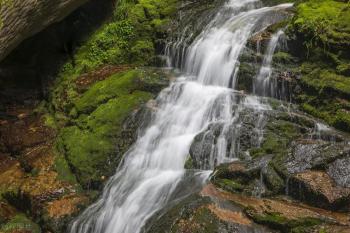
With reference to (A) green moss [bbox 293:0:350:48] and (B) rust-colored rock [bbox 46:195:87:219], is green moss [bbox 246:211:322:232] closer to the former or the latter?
(B) rust-colored rock [bbox 46:195:87:219]

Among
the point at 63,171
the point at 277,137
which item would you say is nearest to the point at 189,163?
the point at 277,137

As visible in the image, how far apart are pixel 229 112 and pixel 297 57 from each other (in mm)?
1797

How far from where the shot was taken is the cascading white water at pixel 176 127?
784 cm

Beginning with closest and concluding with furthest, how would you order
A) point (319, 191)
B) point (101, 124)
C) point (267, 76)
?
point (319, 191) → point (267, 76) → point (101, 124)

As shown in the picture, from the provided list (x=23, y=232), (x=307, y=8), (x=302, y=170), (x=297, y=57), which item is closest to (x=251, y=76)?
(x=297, y=57)

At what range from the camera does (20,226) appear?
8.97 metres

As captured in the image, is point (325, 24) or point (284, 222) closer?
point (284, 222)

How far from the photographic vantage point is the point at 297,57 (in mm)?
9289

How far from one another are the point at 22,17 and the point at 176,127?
357 cm

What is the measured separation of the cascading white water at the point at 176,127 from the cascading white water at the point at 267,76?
461 mm

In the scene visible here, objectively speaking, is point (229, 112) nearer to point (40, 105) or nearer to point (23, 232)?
point (23, 232)

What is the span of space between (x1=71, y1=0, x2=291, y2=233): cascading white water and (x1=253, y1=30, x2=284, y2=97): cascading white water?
461mm

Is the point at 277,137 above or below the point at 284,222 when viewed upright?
above

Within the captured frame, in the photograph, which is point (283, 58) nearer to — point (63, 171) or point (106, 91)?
point (106, 91)
